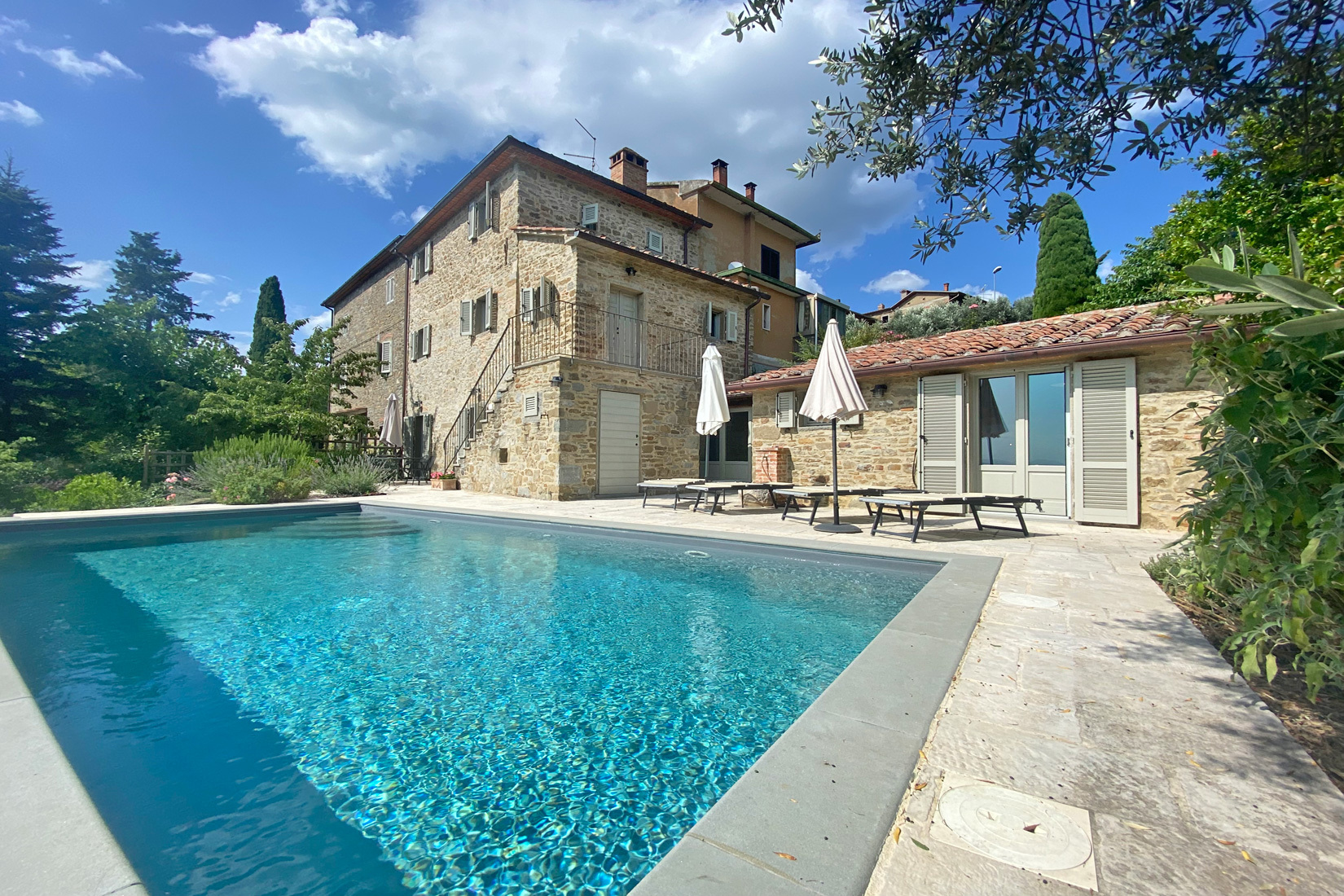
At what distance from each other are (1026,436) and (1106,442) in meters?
1.09

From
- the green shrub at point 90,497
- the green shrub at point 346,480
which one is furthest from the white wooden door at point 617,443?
the green shrub at point 90,497

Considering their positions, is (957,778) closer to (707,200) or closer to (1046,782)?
(1046,782)

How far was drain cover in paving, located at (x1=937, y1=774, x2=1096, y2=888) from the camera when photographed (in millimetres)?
1251

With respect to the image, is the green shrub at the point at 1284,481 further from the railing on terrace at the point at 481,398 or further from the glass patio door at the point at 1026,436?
the railing on terrace at the point at 481,398

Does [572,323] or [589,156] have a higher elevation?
[589,156]

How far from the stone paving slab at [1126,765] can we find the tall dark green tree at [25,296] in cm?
2318

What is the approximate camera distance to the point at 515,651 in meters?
3.58

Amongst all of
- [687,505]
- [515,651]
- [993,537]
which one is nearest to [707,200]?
[687,505]

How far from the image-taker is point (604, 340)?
12.9 meters

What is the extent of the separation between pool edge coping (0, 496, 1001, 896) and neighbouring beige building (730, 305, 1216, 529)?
5808 millimetres

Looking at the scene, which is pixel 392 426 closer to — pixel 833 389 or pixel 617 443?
pixel 617 443

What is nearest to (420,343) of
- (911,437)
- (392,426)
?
(392,426)

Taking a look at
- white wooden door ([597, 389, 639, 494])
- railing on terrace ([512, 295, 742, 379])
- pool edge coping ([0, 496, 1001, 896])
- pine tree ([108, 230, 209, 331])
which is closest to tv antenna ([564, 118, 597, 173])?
railing on terrace ([512, 295, 742, 379])

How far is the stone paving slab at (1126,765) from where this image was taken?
3.97 feet
